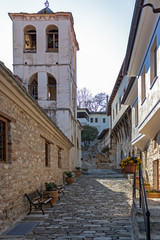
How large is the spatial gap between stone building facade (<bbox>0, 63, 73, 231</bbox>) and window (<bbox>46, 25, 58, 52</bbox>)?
1457 centimetres

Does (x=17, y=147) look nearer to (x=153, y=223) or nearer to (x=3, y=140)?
(x=3, y=140)

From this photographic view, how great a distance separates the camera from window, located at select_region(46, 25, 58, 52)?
22.5 meters

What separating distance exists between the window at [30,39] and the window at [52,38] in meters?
1.21

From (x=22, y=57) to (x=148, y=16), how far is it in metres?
17.0

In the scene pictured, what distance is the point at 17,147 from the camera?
668 cm

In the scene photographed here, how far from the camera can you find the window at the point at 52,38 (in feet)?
73.7

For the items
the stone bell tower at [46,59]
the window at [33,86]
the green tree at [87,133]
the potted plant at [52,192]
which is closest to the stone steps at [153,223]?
the potted plant at [52,192]

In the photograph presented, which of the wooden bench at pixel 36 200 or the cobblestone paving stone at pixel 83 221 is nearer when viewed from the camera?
the cobblestone paving stone at pixel 83 221

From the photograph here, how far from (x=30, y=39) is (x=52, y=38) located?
1.87m

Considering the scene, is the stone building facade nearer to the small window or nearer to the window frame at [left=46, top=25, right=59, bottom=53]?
the small window

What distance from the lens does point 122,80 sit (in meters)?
21.4

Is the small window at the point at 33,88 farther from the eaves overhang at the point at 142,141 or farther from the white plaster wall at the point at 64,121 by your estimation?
the eaves overhang at the point at 142,141

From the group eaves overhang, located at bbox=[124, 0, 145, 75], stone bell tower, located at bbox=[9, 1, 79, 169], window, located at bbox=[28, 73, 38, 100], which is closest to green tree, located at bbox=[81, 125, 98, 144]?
window, located at bbox=[28, 73, 38, 100]

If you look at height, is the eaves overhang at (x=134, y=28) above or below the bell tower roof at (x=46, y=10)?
below
